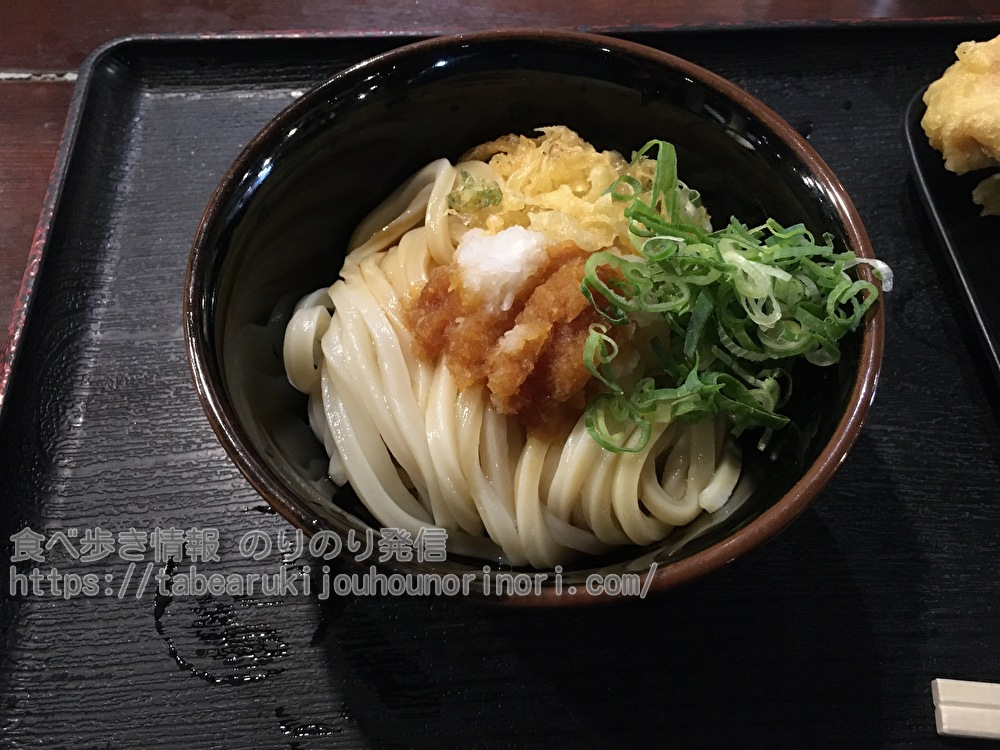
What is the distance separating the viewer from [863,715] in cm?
139

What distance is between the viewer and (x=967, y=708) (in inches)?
54.3

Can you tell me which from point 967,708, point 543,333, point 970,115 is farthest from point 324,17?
point 967,708

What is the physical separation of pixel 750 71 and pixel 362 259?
4.54 ft

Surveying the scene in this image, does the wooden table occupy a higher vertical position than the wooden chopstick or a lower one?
higher

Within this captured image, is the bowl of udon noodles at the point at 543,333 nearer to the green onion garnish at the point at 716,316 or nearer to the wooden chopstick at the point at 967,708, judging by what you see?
the green onion garnish at the point at 716,316

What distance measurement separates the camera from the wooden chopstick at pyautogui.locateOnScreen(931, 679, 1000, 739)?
1.36m

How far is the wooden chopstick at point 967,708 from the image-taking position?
1361 millimetres

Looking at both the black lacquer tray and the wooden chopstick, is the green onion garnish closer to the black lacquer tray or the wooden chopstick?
the black lacquer tray

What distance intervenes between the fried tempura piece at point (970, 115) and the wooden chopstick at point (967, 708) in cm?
126

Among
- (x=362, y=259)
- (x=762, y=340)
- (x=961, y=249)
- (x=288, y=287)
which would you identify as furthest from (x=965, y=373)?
(x=288, y=287)

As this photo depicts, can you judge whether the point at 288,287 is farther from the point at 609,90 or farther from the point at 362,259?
the point at 609,90

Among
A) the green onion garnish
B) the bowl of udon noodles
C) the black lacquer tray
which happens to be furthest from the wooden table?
the green onion garnish

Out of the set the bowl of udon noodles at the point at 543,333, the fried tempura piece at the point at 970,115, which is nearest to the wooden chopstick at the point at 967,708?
the bowl of udon noodles at the point at 543,333

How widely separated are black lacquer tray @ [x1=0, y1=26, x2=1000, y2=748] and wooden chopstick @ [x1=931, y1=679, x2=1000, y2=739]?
0.04m
